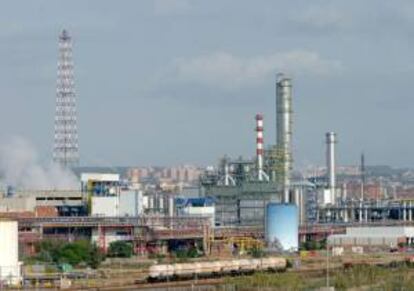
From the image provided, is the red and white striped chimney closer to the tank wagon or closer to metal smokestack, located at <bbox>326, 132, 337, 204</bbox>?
metal smokestack, located at <bbox>326, 132, 337, 204</bbox>

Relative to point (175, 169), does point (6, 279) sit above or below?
below

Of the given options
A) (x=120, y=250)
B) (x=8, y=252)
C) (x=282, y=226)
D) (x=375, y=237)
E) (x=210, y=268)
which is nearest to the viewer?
(x=8, y=252)

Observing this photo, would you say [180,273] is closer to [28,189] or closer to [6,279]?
[6,279]

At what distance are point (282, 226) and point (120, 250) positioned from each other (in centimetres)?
797

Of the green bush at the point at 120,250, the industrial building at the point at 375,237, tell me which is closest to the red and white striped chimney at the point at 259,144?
the industrial building at the point at 375,237

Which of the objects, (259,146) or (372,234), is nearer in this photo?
(372,234)

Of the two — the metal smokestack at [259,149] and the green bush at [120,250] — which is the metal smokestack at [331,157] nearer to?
the metal smokestack at [259,149]

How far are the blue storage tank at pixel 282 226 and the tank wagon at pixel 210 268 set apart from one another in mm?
13514

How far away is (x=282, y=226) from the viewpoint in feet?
190

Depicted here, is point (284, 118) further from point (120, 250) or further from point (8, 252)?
point (8, 252)

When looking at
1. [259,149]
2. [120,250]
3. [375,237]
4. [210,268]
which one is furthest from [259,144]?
[210,268]

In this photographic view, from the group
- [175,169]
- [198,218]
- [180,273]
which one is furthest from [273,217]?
[175,169]

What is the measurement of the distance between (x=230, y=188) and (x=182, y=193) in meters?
10.0

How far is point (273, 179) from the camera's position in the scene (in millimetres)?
68125
